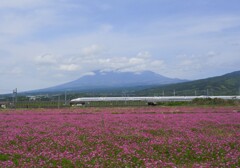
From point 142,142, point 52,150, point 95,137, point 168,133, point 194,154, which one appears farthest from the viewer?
point 168,133

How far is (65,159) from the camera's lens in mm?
10250

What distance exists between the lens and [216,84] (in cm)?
14262

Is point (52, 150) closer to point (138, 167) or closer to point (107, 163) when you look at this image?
point (107, 163)

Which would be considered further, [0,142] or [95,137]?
[95,137]

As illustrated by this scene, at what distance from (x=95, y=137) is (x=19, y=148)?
11.8 feet

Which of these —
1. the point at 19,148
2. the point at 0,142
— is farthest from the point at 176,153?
the point at 0,142

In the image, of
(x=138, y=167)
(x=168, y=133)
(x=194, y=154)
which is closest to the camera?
(x=138, y=167)

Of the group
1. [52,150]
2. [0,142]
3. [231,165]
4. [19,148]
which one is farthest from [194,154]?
[0,142]

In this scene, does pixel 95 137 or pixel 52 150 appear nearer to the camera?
pixel 52 150

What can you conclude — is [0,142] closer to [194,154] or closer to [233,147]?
[194,154]

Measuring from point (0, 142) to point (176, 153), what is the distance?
285 inches

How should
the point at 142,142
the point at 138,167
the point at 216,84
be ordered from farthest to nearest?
the point at 216,84
the point at 142,142
the point at 138,167

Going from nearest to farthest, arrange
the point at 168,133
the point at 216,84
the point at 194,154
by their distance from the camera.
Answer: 1. the point at 194,154
2. the point at 168,133
3. the point at 216,84

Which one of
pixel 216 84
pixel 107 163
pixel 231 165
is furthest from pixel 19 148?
pixel 216 84
